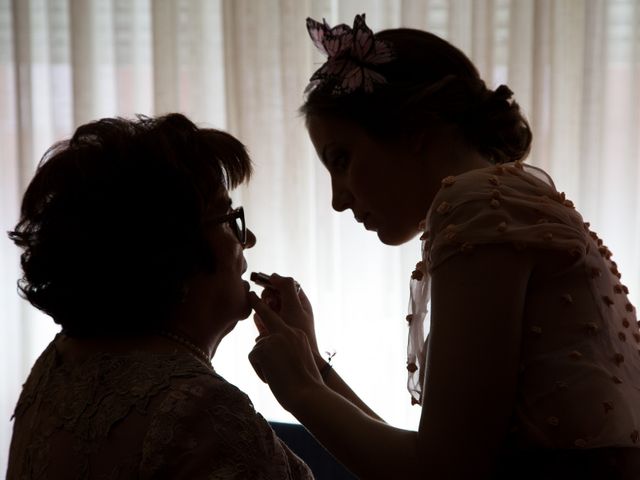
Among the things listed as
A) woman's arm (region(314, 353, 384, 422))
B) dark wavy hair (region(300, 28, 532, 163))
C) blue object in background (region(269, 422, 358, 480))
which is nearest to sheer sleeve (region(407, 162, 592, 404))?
dark wavy hair (region(300, 28, 532, 163))

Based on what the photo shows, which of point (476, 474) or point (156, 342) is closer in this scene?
point (476, 474)

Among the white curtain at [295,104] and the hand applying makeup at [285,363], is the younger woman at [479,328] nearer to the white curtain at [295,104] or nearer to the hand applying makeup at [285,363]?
the hand applying makeup at [285,363]

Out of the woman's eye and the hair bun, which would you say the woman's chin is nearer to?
the woman's eye

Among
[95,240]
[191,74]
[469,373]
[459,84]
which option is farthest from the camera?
[191,74]

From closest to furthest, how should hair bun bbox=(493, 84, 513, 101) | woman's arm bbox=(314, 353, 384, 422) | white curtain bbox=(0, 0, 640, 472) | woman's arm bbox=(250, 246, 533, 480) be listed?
woman's arm bbox=(250, 246, 533, 480)
hair bun bbox=(493, 84, 513, 101)
woman's arm bbox=(314, 353, 384, 422)
white curtain bbox=(0, 0, 640, 472)

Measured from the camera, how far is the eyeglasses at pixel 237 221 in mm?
1226

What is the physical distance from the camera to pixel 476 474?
1.01 m

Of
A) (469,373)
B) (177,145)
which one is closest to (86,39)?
(177,145)

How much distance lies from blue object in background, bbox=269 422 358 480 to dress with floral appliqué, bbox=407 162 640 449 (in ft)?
2.49

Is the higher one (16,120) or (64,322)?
(16,120)

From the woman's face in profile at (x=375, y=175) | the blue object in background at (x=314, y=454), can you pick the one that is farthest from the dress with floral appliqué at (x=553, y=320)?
the blue object in background at (x=314, y=454)

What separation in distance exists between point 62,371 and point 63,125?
1.98 metres

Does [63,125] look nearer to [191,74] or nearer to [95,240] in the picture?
[191,74]

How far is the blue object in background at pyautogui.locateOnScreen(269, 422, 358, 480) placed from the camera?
Answer: 5.77 feet
